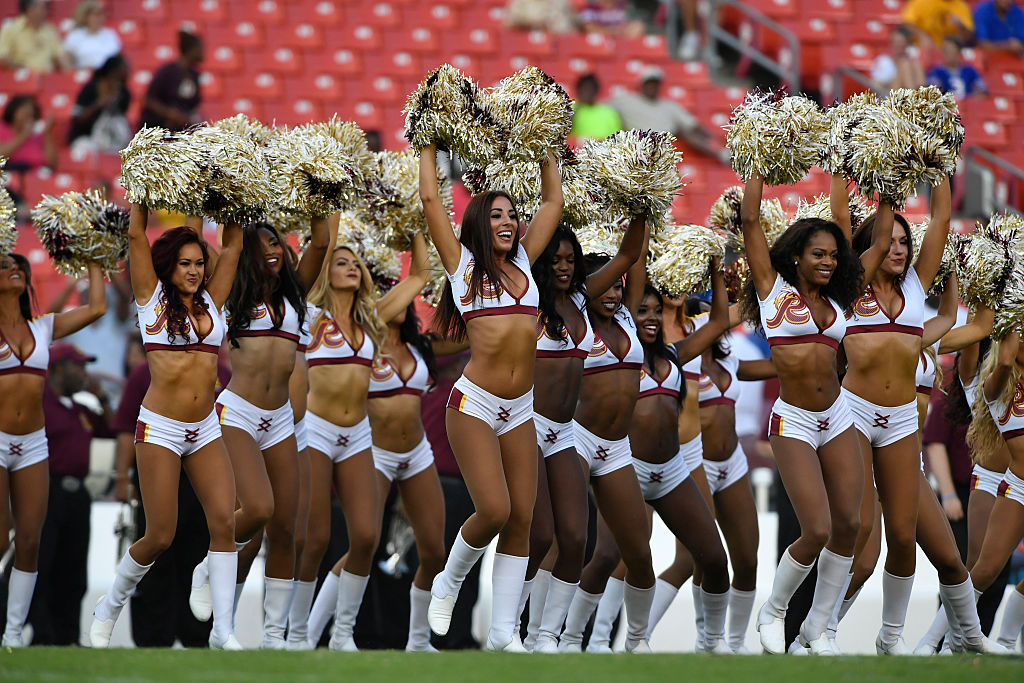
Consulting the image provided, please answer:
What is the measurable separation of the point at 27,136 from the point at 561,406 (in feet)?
29.7

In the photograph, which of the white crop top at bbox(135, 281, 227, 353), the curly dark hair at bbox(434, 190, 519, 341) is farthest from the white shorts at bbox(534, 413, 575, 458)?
the white crop top at bbox(135, 281, 227, 353)

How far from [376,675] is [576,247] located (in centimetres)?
249

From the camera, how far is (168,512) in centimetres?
597

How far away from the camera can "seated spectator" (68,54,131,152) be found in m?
13.2

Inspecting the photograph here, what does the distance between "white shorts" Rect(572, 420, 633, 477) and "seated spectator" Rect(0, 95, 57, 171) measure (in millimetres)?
8765

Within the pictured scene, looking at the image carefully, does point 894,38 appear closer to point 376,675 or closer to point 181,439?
point 181,439

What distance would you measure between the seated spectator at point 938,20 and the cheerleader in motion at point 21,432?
1115 centimetres

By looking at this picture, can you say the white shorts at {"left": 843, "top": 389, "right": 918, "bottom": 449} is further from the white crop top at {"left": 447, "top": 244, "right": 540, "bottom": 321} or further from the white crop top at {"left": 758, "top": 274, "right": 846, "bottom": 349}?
the white crop top at {"left": 447, "top": 244, "right": 540, "bottom": 321}

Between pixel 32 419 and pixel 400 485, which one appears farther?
pixel 400 485

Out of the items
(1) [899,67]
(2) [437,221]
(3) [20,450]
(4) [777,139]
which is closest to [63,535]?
(3) [20,450]

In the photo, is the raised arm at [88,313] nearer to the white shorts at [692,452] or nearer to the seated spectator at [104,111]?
the white shorts at [692,452]

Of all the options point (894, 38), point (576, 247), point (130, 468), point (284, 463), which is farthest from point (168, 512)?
point (894, 38)

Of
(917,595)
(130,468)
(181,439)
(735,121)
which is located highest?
(735,121)

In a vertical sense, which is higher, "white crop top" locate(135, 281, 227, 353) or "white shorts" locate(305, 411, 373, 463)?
"white crop top" locate(135, 281, 227, 353)
